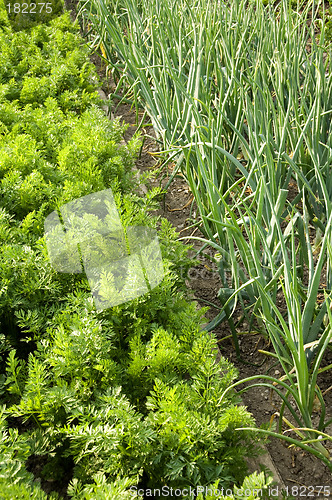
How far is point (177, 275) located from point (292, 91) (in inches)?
39.9

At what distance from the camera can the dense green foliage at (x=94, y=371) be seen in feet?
3.94

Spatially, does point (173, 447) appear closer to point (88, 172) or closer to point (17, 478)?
point (17, 478)

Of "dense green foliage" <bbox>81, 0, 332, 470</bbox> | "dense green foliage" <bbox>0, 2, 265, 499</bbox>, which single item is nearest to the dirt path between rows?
"dense green foliage" <bbox>81, 0, 332, 470</bbox>

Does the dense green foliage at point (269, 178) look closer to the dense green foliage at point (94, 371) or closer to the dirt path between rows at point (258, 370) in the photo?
the dirt path between rows at point (258, 370)

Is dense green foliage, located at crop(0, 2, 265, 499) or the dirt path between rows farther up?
dense green foliage, located at crop(0, 2, 265, 499)

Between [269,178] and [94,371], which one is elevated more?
[269,178]

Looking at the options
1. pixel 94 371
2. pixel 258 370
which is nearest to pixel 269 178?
pixel 258 370

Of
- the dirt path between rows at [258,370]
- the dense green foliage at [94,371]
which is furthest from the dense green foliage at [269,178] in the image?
the dense green foliage at [94,371]

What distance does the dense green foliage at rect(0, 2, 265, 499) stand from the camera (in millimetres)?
1202

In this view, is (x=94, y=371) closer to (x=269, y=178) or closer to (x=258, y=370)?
(x=258, y=370)

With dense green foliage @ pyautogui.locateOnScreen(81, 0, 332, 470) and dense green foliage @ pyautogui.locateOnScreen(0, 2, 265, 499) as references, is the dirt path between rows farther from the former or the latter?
dense green foliage @ pyautogui.locateOnScreen(0, 2, 265, 499)

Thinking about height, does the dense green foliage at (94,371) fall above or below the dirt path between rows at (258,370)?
above

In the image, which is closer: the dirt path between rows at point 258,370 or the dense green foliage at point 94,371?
the dense green foliage at point 94,371

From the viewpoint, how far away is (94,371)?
1442 millimetres
